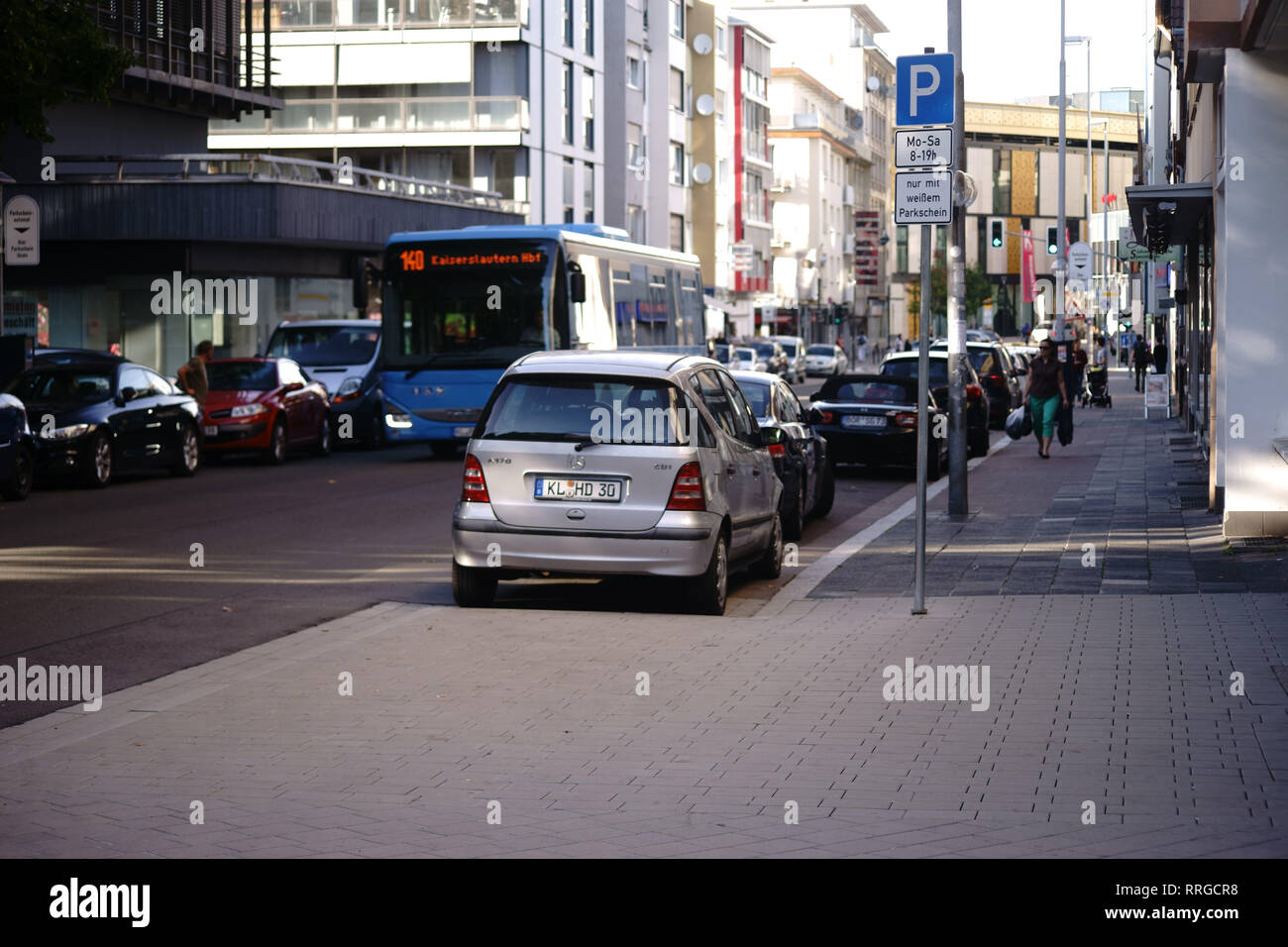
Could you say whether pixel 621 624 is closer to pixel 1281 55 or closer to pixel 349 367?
pixel 1281 55

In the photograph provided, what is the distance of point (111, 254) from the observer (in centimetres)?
3803

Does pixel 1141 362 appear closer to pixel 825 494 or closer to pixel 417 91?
pixel 417 91

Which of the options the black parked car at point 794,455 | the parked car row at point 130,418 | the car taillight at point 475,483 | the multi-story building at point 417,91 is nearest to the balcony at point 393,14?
the multi-story building at point 417,91

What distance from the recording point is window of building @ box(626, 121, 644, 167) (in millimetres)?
71812

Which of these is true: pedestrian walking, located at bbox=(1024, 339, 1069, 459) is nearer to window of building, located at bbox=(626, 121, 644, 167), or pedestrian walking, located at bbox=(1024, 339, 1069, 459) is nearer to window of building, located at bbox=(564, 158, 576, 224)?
window of building, located at bbox=(564, 158, 576, 224)

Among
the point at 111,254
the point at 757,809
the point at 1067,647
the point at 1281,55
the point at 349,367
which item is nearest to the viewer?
the point at 757,809

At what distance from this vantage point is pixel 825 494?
61.1ft

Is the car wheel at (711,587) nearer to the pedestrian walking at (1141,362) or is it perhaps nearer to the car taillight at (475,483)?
the car taillight at (475,483)

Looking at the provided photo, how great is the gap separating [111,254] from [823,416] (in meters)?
19.3

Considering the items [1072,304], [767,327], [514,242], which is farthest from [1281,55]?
[767,327]

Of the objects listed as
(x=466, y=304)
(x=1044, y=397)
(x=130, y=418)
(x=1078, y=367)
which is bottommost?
(x=130, y=418)

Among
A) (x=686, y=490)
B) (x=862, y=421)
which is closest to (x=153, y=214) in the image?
(x=862, y=421)

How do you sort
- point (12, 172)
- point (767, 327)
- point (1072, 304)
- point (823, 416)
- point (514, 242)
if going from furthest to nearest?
point (767, 327), point (1072, 304), point (12, 172), point (514, 242), point (823, 416)

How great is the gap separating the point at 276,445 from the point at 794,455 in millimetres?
11823
